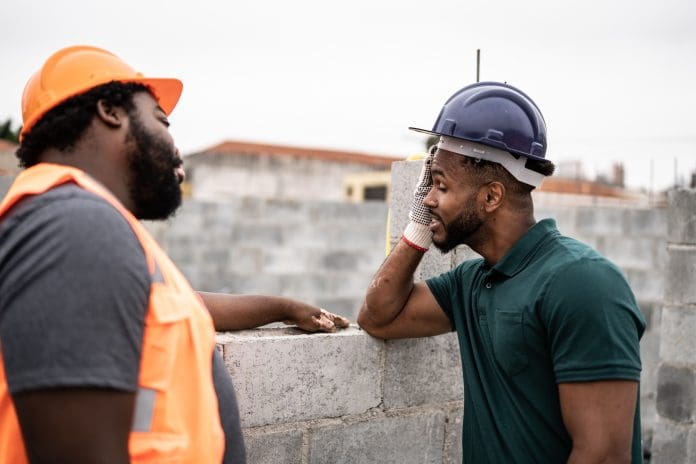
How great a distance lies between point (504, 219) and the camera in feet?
7.68

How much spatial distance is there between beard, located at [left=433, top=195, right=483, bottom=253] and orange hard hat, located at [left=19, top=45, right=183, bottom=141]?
3.84 ft

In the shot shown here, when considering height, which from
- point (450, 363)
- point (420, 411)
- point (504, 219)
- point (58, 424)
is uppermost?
point (504, 219)

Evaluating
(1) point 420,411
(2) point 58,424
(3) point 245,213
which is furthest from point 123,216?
(3) point 245,213

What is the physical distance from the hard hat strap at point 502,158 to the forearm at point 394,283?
470mm

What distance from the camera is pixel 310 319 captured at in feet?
8.89

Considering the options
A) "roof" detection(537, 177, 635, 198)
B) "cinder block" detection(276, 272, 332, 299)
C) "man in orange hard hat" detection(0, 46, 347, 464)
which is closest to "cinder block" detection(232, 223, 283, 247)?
"cinder block" detection(276, 272, 332, 299)

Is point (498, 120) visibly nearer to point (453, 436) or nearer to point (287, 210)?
point (453, 436)

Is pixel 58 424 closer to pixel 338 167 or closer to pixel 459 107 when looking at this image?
pixel 459 107

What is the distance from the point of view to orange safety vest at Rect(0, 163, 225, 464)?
135 cm

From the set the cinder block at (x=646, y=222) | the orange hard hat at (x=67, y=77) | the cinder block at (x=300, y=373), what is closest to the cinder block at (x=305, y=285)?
the cinder block at (x=646, y=222)

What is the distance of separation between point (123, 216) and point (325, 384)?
1.56 metres

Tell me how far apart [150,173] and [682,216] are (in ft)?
11.8

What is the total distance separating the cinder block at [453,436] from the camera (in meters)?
3.18

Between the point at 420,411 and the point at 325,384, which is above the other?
the point at 325,384
